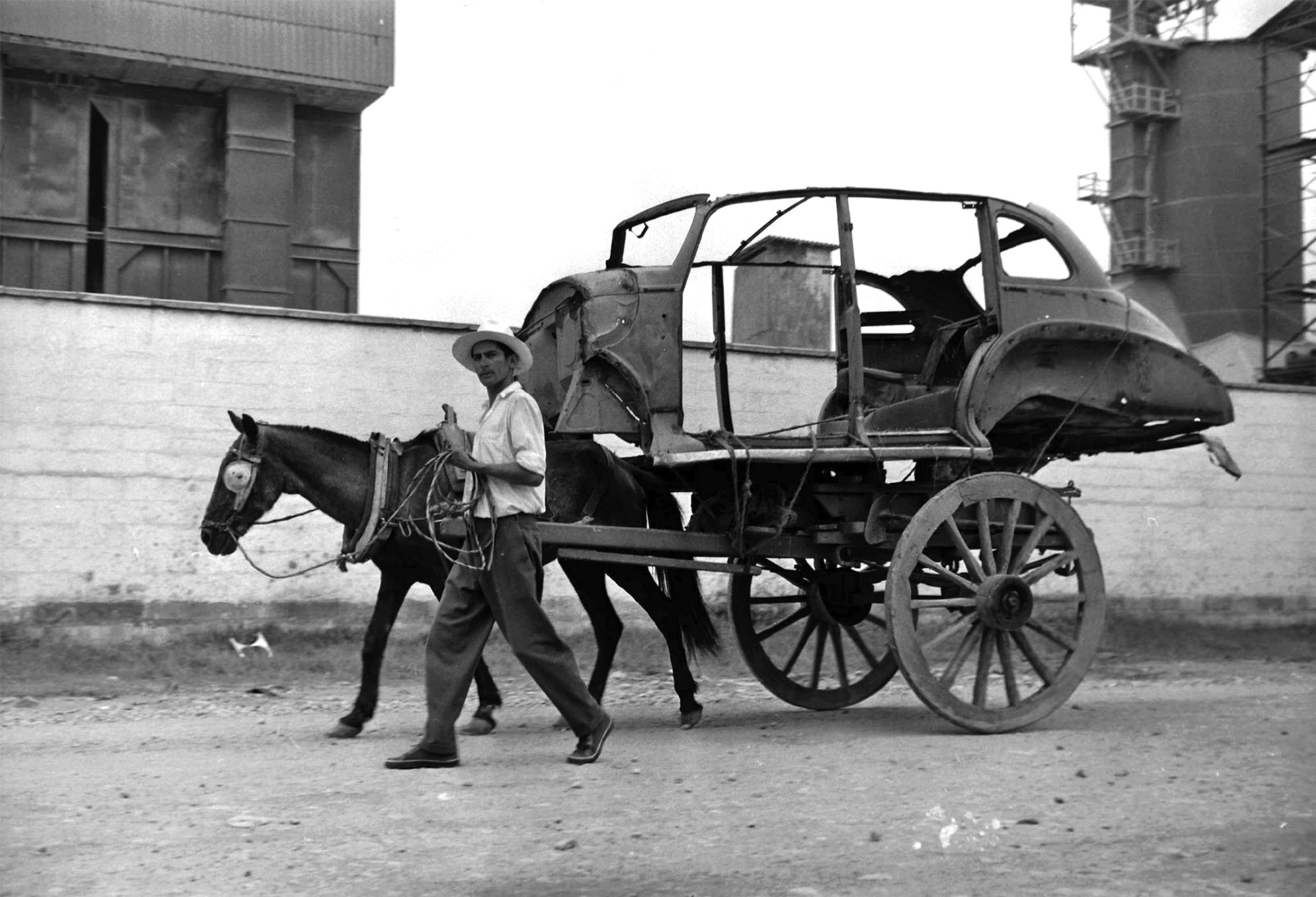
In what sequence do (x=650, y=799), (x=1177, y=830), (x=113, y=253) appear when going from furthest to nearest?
(x=113, y=253)
(x=650, y=799)
(x=1177, y=830)

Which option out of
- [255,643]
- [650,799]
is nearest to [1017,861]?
[650,799]

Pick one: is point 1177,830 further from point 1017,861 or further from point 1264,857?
point 1017,861

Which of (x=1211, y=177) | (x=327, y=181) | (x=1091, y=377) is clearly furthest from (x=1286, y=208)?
(x=1091, y=377)

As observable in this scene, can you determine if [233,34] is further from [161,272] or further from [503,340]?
[503,340]

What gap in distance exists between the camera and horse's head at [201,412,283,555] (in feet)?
25.6

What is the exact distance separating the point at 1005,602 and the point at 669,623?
6.07ft

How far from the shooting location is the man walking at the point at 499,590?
6.62 meters

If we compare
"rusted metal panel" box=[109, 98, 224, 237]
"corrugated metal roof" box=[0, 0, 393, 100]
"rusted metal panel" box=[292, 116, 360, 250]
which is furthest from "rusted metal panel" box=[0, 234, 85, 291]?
"rusted metal panel" box=[292, 116, 360, 250]

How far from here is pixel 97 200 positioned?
2092cm

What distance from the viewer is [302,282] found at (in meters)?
21.4

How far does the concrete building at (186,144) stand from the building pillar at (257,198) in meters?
0.02

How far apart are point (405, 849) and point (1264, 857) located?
2.64 meters

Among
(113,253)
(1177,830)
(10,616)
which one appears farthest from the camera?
(113,253)

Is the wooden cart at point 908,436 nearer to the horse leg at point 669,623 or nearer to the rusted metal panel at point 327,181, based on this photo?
the horse leg at point 669,623
